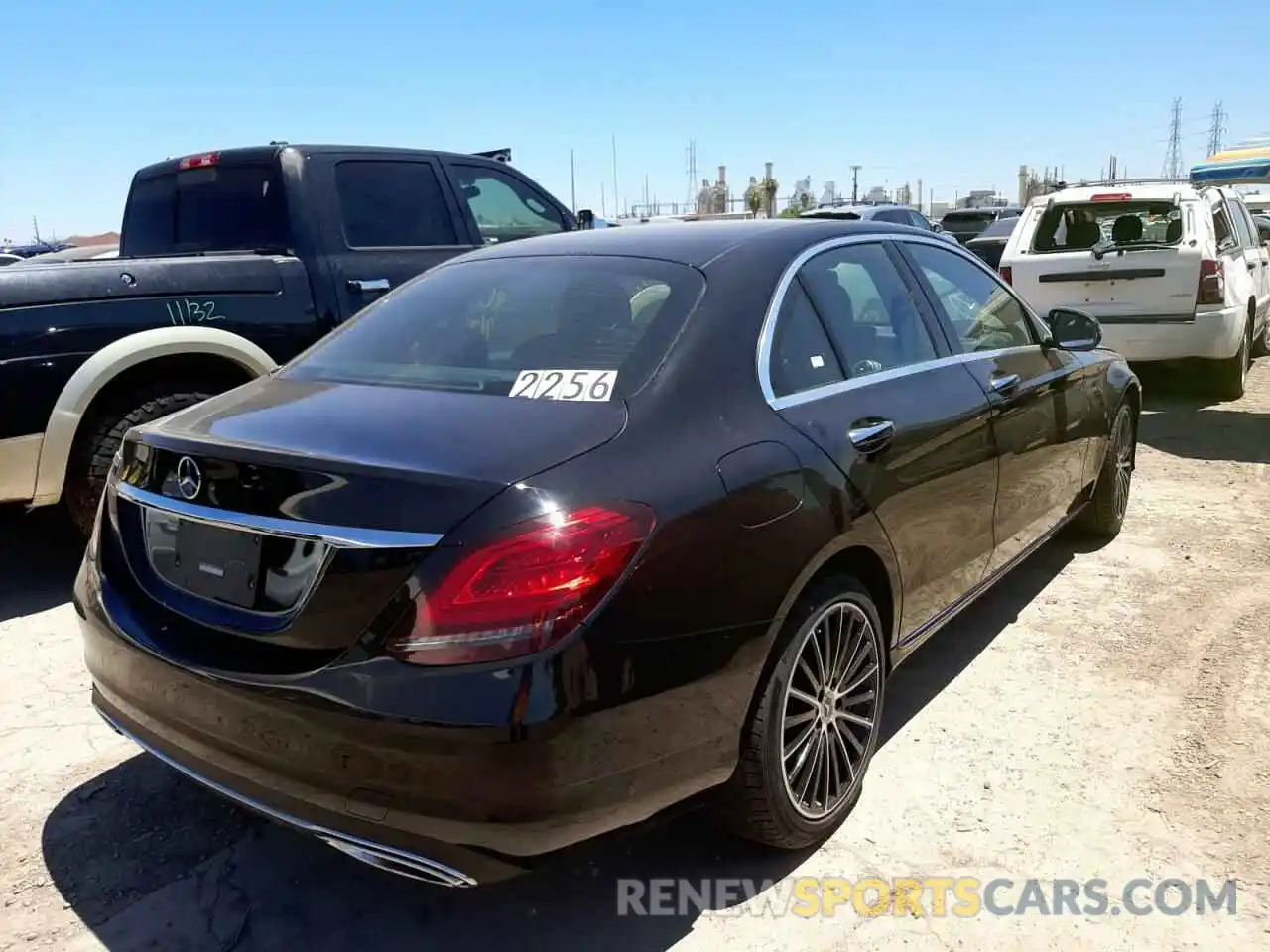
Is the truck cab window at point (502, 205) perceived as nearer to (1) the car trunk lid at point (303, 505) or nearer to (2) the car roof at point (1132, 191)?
(1) the car trunk lid at point (303, 505)

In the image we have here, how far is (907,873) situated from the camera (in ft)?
8.89

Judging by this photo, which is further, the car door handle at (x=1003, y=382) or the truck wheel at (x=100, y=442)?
the truck wheel at (x=100, y=442)

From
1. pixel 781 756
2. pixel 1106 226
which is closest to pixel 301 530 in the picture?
pixel 781 756

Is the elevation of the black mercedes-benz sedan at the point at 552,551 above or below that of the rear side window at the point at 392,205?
below

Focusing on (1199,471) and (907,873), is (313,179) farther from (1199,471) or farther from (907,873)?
(1199,471)

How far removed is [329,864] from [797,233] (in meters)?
2.26

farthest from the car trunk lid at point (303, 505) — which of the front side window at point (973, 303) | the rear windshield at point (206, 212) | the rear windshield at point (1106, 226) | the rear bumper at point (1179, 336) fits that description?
the rear windshield at point (1106, 226)

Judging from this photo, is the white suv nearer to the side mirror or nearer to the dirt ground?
the side mirror

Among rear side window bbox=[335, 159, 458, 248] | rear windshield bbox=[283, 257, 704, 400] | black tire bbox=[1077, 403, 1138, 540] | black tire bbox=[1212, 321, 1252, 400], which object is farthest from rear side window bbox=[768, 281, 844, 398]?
black tire bbox=[1212, 321, 1252, 400]

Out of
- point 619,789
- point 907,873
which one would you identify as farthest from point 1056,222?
point 619,789

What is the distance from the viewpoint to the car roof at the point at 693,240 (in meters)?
3.01

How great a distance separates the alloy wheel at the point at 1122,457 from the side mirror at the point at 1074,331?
0.82 m

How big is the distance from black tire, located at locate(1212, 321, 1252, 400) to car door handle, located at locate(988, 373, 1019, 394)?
19.8 feet

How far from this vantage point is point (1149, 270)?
330 inches
